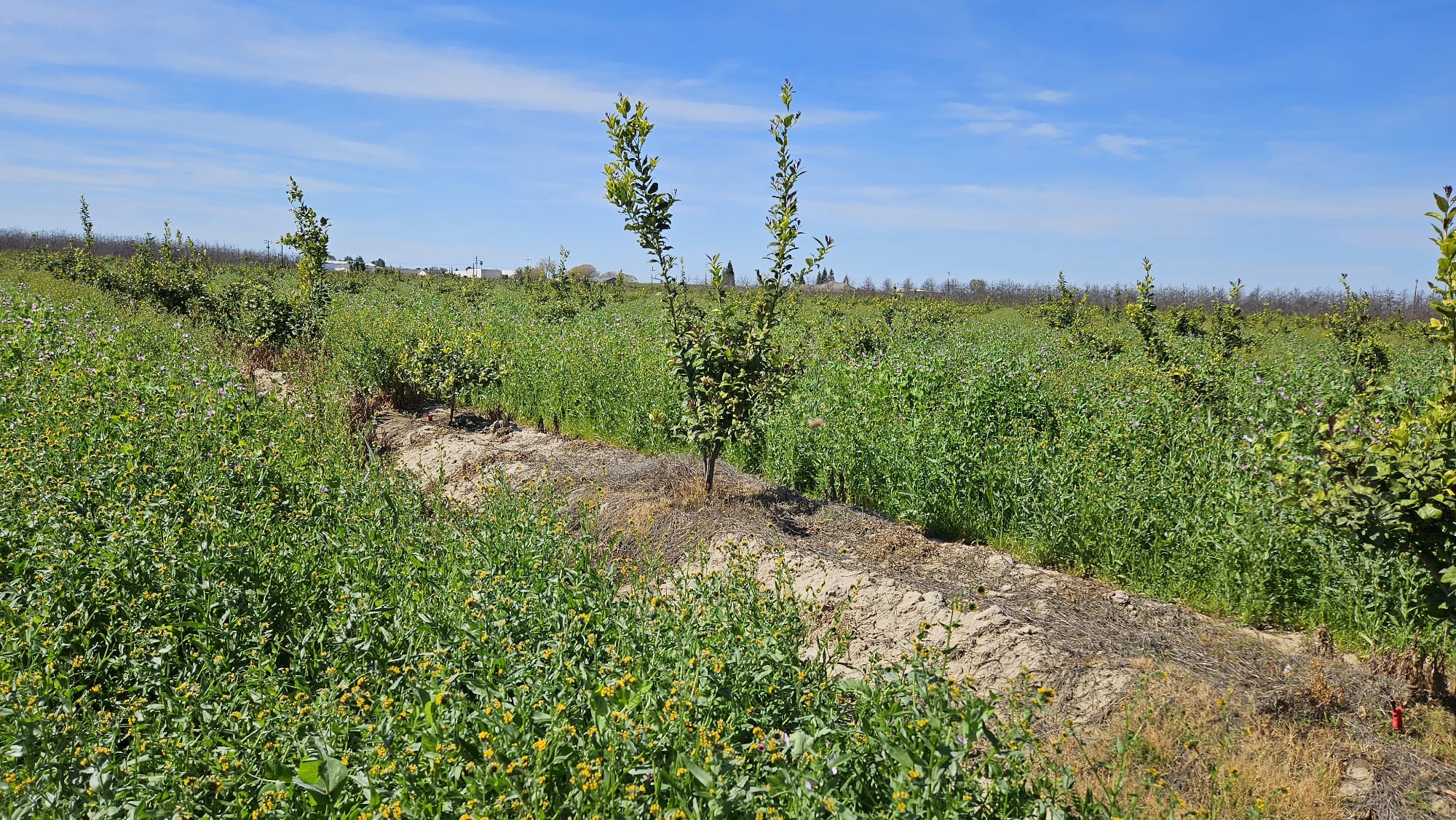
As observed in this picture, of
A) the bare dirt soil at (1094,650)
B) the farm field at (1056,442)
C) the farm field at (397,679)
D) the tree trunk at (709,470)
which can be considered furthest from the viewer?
the tree trunk at (709,470)

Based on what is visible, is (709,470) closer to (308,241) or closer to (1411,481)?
(1411,481)

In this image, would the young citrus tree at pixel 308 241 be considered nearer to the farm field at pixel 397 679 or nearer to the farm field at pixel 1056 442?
the farm field at pixel 1056 442

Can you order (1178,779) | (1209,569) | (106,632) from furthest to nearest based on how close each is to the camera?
(1209,569), (106,632), (1178,779)

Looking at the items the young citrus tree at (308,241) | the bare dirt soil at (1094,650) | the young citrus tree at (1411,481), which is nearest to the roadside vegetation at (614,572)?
the young citrus tree at (1411,481)

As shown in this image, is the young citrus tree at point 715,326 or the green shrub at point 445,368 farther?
the green shrub at point 445,368

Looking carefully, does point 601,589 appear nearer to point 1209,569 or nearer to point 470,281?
point 1209,569

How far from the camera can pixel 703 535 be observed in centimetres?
591

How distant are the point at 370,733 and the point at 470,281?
37601 mm

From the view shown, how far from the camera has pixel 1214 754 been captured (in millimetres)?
3588

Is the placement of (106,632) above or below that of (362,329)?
below

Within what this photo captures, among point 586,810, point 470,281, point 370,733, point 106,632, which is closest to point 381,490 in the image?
point 106,632

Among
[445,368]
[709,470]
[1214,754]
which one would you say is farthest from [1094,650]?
[445,368]

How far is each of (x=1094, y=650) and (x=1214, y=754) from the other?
83 centimetres

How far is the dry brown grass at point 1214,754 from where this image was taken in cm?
331
